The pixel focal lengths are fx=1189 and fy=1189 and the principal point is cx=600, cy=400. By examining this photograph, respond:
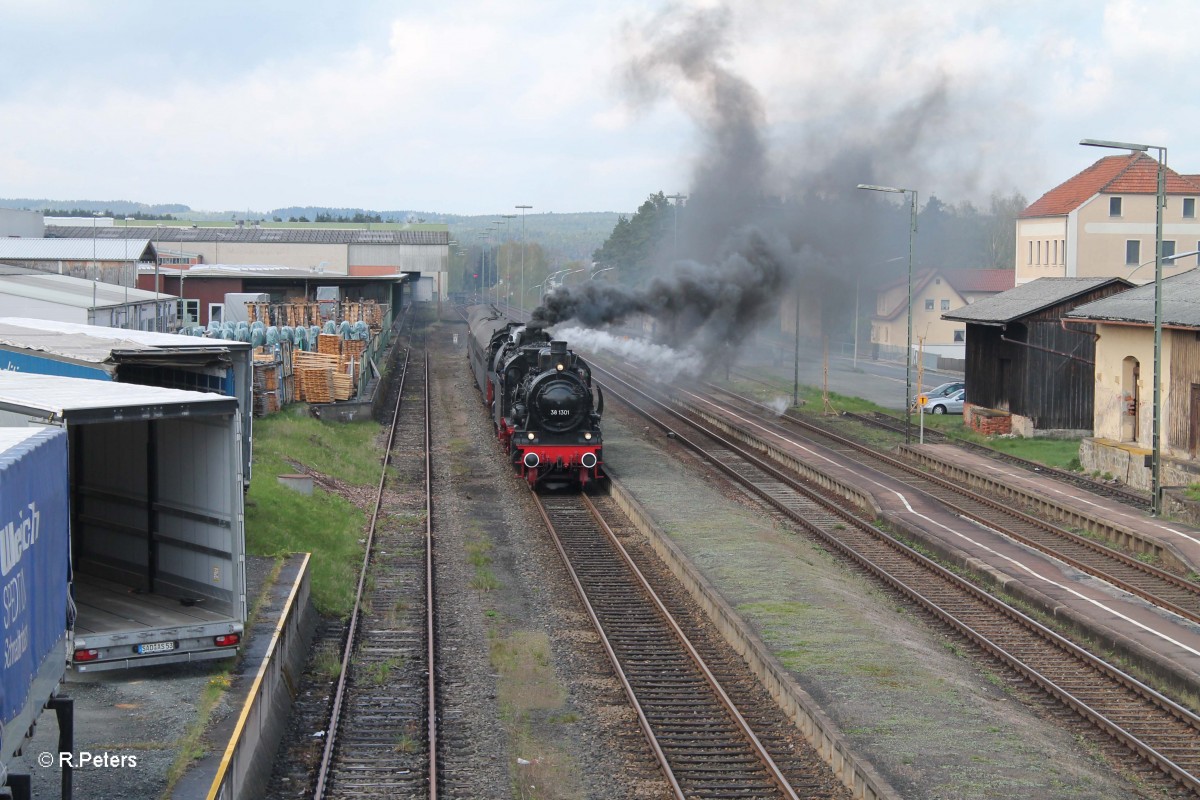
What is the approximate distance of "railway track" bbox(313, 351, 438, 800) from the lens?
12102mm

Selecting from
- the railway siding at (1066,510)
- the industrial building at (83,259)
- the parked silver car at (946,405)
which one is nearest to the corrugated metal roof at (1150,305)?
the railway siding at (1066,510)

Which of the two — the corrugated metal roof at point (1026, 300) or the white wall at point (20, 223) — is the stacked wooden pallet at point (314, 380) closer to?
→ the corrugated metal roof at point (1026, 300)

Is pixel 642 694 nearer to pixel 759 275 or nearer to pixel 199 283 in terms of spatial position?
pixel 759 275

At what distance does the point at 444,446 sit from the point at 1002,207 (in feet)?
196

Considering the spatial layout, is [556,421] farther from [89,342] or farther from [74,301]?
[74,301]

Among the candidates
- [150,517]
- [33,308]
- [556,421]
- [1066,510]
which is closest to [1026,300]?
[1066,510]

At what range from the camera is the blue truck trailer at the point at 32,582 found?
8.13 m

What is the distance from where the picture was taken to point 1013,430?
38.8 meters

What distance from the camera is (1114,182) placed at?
5778 cm

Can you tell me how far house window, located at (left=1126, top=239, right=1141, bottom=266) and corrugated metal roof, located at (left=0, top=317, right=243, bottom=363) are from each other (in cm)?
4976

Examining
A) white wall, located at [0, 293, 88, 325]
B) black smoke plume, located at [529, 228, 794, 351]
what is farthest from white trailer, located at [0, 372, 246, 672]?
white wall, located at [0, 293, 88, 325]

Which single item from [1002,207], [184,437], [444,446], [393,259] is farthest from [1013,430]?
[393,259]

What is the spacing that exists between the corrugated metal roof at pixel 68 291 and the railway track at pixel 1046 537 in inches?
1004

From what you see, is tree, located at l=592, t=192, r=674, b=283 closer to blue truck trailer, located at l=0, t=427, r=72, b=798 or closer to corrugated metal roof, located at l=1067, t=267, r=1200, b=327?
corrugated metal roof, located at l=1067, t=267, r=1200, b=327
